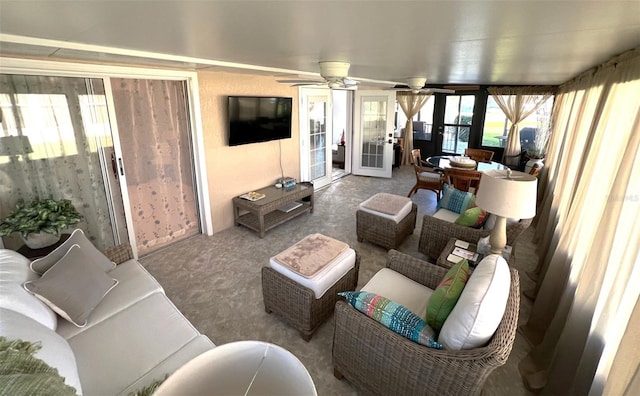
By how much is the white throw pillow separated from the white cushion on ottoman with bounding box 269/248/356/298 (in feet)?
3.19

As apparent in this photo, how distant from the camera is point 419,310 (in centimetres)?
198

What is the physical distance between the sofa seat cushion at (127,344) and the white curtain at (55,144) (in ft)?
5.47

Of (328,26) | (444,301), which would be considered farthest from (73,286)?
(444,301)

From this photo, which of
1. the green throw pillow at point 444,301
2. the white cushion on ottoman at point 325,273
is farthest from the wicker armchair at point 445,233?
the green throw pillow at point 444,301

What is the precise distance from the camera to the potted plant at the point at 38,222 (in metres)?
2.27

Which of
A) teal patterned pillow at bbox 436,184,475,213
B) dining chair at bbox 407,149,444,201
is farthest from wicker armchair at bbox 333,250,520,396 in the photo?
dining chair at bbox 407,149,444,201

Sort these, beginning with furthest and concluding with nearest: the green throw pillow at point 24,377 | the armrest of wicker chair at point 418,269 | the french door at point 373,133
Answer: the french door at point 373,133 → the armrest of wicker chair at point 418,269 → the green throw pillow at point 24,377

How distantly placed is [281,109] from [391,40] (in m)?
3.20

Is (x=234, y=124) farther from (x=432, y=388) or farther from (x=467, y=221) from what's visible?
(x=432, y=388)

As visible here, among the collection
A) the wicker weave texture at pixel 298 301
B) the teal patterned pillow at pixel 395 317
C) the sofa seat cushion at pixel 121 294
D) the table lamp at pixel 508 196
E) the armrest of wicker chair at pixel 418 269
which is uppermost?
the table lamp at pixel 508 196

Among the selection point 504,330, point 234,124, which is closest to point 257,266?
point 234,124

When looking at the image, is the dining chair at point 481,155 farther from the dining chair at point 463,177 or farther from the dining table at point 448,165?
the dining chair at point 463,177

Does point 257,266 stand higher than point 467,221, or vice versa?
point 467,221

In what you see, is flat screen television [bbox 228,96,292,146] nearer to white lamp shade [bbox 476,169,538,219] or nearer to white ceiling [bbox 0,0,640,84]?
white ceiling [bbox 0,0,640,84]
